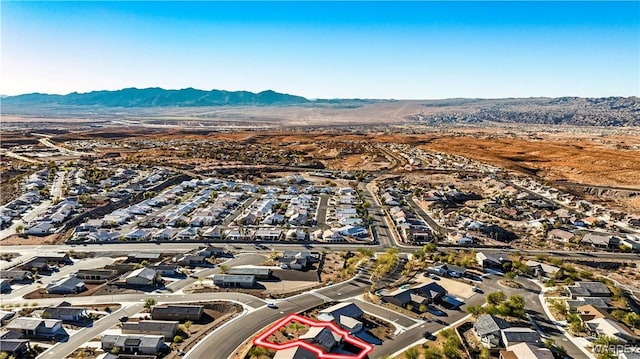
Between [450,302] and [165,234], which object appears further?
[165,234]

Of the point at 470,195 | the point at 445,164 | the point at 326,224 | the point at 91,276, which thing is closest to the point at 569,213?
the point at 470,195

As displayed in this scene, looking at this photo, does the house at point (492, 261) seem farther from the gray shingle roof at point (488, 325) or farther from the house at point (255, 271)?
the house at point (255, 271)

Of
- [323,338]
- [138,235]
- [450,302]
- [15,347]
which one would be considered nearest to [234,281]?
[323,338]

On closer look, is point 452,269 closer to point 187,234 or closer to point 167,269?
point 167,269

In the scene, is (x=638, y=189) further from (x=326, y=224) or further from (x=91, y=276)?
(x=91, y=276)

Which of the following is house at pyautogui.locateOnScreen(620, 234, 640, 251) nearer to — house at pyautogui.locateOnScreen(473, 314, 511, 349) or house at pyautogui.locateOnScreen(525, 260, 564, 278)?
house at pyautogui.locateOnScreen(525, 260, 564, 278)
